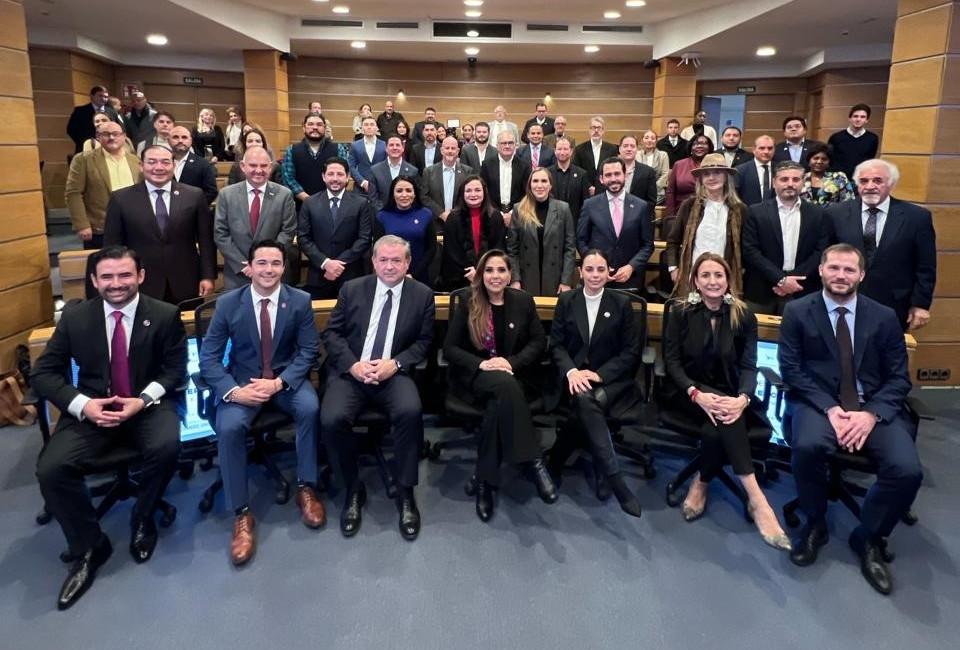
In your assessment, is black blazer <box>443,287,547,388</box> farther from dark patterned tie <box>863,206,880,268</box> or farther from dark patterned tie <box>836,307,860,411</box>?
dark patterned tie <box>863,206,880,268</box>

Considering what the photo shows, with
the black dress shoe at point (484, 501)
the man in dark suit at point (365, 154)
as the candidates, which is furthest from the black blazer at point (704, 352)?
the man in dark suit at point (365, 154)

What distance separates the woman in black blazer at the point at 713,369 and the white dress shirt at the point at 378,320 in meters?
1.38

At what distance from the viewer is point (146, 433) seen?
2725 millimetres

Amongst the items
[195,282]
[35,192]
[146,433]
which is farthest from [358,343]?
[35,192]

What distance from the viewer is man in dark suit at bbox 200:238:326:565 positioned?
291cm

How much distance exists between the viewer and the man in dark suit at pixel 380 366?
2.96 m

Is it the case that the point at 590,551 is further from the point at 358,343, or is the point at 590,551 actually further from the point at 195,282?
the point at 195,282

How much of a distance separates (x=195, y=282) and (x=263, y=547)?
1.87 meters

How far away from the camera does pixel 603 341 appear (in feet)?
10.9

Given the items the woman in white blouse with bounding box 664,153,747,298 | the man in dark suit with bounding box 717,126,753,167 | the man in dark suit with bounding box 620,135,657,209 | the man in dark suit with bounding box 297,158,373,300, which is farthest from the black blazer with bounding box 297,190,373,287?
the man in dark suit with bounding box 717,126,753,167

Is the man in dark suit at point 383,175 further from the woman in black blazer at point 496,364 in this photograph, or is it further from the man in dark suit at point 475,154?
the woman in black blazer at point 496,364

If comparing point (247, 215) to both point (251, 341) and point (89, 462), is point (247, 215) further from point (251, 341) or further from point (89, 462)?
point (89, 462)

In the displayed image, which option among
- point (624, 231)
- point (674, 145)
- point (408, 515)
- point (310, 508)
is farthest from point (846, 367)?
point (674, 145)

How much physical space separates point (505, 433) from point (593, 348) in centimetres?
68
